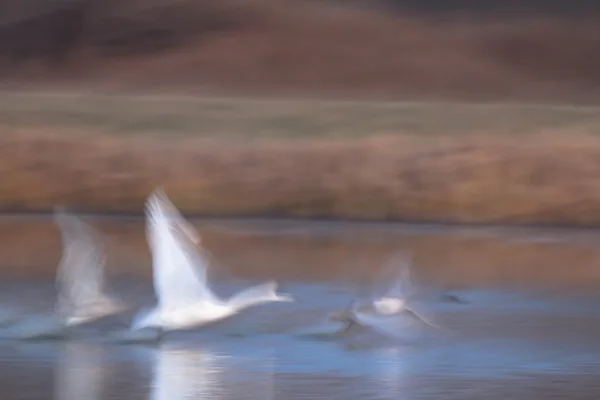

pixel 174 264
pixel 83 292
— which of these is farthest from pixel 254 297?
pixel 83 292

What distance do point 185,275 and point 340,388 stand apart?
1.85 metres

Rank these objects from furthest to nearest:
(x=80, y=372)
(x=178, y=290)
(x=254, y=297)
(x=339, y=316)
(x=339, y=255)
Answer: (x=339, y=255)
(x=339, y=316)
(x=254, y=297)
(x=178, y=290)
(x=80, y=372)

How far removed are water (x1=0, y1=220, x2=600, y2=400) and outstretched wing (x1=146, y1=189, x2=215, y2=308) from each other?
27cm

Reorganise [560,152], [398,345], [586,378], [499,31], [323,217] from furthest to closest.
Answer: [499,31] → [560,152] → [323,217] → [398,345] → [586,378]

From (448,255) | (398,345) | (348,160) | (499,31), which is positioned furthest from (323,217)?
(499,31)

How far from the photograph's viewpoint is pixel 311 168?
17.6 m

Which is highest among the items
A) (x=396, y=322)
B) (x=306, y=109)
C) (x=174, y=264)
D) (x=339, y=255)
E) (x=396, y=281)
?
(x=306, y=109)

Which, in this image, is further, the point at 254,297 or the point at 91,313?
the point at 91,313

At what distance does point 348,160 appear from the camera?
17.9 m

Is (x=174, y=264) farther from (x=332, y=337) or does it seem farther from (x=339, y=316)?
(x=339, y=316)

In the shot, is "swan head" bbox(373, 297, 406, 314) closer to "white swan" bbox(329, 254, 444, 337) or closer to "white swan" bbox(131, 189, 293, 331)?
"white swan" bbox(329, 254, 444, 337)

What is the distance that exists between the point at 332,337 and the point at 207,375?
62.0 inches

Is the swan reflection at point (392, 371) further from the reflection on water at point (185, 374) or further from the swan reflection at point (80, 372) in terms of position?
the swan reflection at point (80, 372)

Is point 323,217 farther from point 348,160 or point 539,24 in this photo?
point 539,24
